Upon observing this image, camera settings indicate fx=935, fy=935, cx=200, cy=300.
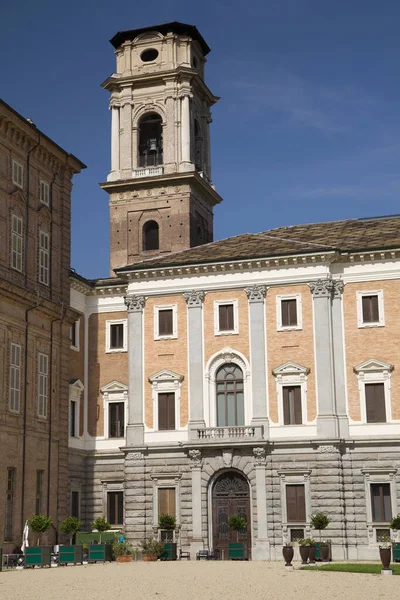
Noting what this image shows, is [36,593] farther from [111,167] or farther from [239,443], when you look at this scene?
[111,167]

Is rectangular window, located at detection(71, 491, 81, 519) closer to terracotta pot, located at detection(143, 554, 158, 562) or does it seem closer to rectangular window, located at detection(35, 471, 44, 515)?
rectangular window, located at detection(35, 471, 44, 515)

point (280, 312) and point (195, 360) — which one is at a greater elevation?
point (280, 312)

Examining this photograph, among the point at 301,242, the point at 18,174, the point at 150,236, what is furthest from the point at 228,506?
the point at 150,236

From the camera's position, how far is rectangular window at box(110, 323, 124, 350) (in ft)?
165

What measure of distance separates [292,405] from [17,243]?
49.5 feet

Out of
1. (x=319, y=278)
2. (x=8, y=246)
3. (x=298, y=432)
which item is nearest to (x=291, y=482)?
(x=298, y=432)

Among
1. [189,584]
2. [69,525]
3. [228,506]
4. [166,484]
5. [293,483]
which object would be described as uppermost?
[166,484]

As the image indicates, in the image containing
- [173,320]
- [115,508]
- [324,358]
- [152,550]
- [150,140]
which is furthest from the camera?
[150,140]

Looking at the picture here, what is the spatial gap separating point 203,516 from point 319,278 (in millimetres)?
12745

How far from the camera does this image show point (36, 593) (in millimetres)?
24406

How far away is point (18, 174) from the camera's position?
43.2 meters

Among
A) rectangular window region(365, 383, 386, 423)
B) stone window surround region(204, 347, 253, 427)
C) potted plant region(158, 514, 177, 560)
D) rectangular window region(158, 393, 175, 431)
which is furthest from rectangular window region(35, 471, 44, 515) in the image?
rectangular window region(365, 383, 386, 423)

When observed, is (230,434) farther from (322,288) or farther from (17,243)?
(17,243)

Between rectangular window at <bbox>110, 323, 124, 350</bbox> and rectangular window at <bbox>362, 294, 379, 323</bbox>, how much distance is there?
13265 mm
